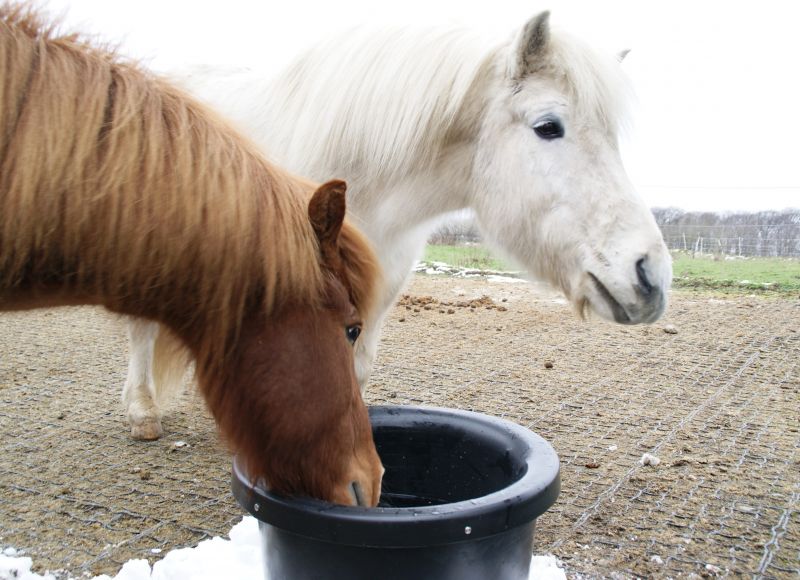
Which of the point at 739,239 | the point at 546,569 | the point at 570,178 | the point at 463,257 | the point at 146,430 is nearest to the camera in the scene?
the point at 546,569

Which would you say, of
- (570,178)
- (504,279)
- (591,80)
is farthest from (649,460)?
(504,279)

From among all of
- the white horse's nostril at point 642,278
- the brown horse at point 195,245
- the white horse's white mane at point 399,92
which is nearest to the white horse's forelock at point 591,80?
the white horse's white mane at point 399,92

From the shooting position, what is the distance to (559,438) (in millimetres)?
3301

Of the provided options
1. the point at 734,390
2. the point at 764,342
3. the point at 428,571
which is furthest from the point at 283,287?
the point at 764,342

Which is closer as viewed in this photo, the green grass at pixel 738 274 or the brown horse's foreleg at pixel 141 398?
the brown horse's foreleg at pixel 141 398

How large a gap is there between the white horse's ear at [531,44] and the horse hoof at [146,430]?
8.16 ft

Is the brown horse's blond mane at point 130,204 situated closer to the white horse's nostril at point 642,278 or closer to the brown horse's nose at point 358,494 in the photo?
the brown horse's nose at point 358,494

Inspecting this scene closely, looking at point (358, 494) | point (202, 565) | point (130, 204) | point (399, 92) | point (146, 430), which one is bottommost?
point (146, 430)

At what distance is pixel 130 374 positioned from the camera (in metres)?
3.39

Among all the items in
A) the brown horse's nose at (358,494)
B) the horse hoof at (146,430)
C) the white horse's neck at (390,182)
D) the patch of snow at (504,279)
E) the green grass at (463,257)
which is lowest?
the green grass at (463,257)

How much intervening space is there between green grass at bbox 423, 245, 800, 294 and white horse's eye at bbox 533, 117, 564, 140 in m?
4.69

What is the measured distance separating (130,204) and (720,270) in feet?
35.0

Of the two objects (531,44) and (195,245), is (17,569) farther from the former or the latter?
(531,44)

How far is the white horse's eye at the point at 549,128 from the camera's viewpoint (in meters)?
2.24
